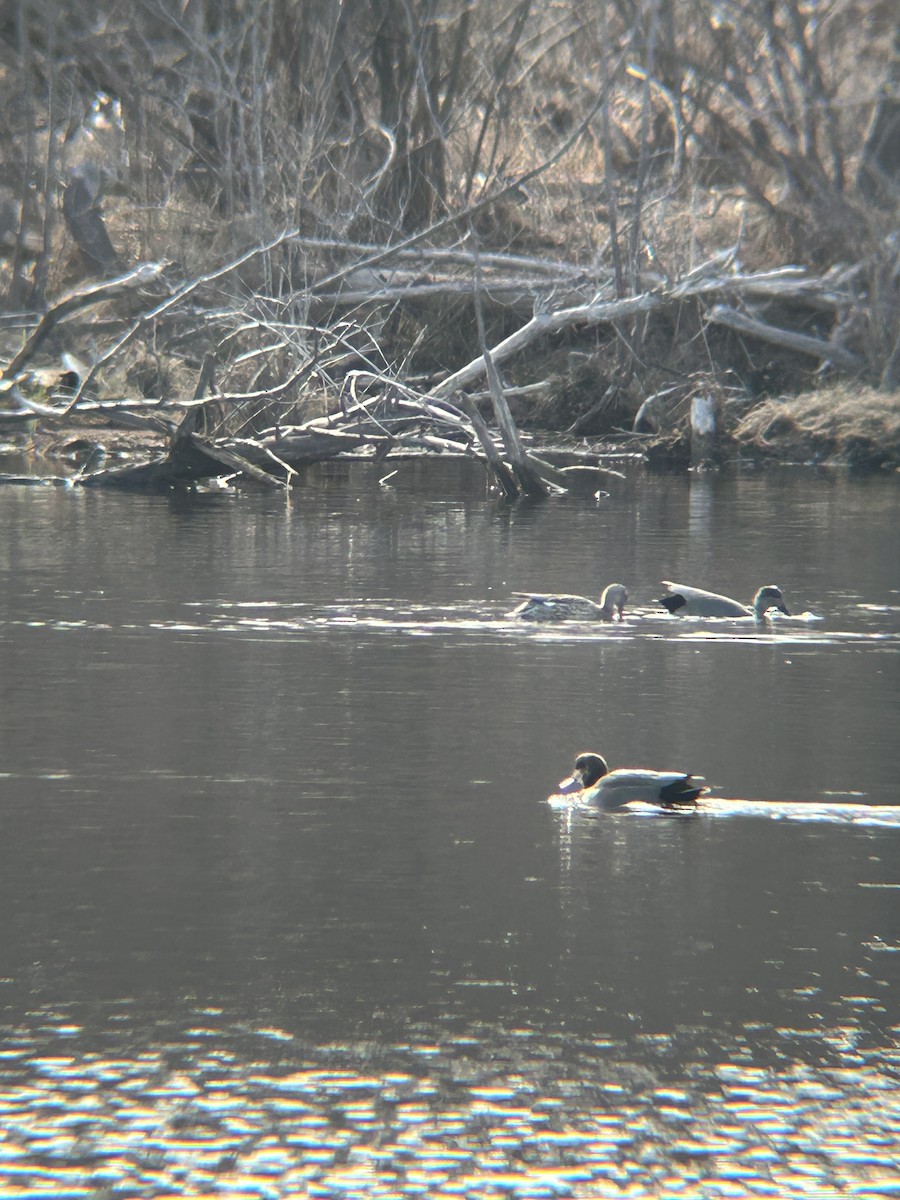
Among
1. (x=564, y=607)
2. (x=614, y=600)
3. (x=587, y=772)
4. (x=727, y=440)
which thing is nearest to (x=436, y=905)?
(x=587, y=772)

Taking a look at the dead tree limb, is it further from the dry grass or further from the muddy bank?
the dry grass

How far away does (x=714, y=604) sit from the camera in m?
13.5

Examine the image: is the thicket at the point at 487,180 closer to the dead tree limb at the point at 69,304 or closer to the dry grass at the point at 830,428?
the dry grass at the point at 830,428

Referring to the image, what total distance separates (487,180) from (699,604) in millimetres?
14675

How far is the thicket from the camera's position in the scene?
2661cm

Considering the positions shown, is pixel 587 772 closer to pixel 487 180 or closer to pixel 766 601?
pixel 766 601

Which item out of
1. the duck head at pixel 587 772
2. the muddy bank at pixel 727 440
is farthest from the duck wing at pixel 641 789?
the muddy bank at pixel 727 440

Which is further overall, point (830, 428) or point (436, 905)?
point (830, 428)

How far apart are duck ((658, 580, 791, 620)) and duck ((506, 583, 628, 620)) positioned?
377 millimetres

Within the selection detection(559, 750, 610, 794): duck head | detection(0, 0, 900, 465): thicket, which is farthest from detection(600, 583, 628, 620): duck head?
detection(0, 0, 900, 465): thicket

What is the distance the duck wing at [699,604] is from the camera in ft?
44.2

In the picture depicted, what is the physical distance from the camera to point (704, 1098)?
5.41m

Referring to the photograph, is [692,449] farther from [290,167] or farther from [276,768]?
[276,768]

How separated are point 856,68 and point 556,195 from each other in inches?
189
